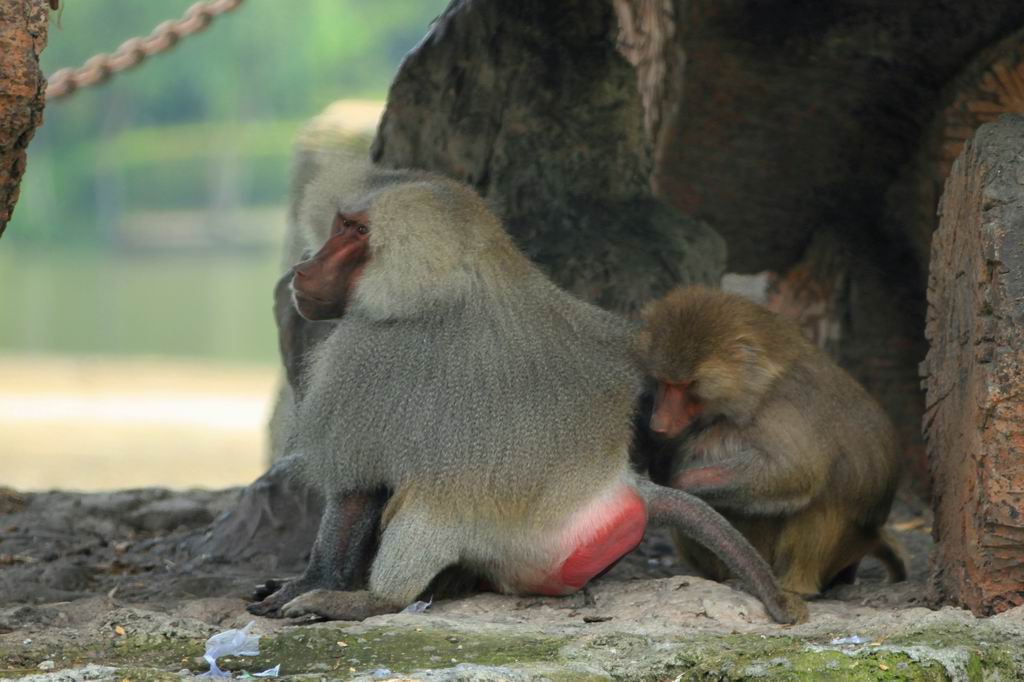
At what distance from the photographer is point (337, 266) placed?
3252mm

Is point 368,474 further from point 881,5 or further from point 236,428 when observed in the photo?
point 236,428

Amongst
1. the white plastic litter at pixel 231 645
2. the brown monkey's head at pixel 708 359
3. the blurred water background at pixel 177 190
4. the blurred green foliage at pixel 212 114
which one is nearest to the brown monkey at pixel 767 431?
the brown monkey's head at pixel 708 359

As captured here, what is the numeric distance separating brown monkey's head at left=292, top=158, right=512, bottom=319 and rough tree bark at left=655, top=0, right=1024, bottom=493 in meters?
1.70

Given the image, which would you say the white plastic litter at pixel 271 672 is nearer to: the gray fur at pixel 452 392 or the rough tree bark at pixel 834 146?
the gray fur at pixel 452 392

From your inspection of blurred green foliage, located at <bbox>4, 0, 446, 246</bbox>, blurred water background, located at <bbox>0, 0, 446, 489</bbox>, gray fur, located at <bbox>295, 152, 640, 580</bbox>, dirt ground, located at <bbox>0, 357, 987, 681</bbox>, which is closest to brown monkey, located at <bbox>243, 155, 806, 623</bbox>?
gray fur, located at <bbox>295, 152, 640, 580</bbox>

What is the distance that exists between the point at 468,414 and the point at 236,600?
2.55 feet

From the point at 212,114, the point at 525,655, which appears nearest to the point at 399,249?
the point at 525,655

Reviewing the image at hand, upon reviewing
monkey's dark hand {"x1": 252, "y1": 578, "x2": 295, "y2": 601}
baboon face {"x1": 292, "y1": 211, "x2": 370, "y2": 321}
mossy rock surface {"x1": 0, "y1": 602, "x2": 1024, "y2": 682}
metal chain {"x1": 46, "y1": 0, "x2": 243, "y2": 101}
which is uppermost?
metal chain {"x1": 46, "y1": 0, "x2": 243, "y2": 101}

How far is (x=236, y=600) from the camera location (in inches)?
134

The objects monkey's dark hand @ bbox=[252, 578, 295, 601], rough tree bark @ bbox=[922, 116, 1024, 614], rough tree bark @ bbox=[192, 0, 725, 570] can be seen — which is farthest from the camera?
rough tree bark @ bbox=[192, 0, 725, 570]

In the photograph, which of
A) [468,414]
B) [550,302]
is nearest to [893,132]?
[550,302]

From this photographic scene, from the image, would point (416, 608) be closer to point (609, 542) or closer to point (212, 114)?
point (609, 542)

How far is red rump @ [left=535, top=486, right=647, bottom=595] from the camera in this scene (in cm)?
319

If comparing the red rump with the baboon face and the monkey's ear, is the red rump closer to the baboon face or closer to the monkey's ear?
the monkey's ear
